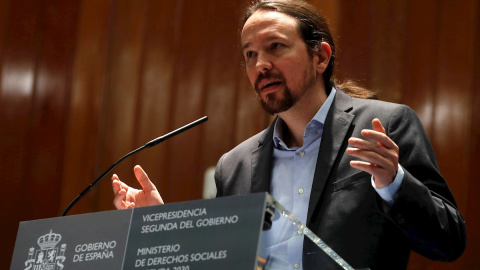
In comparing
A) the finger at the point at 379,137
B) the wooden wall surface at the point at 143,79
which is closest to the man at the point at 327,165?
the finger at the point at 379,137

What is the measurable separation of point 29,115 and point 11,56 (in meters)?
0.30

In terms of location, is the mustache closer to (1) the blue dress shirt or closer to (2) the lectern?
(1) the blue dress shirt

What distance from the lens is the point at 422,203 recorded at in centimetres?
157

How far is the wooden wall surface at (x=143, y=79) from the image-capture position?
121 inches

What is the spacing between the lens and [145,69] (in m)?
3.32

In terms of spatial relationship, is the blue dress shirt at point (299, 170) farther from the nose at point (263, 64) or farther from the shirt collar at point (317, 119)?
the nose at point (263, 64)

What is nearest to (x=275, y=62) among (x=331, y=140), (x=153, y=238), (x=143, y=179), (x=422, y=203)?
(x=331, y=140)

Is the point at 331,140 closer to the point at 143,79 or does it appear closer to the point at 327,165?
the point at 327,165

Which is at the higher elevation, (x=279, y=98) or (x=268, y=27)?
(x=268, y=27)

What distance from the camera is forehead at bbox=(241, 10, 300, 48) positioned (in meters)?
2.11

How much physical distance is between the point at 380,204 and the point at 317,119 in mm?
514

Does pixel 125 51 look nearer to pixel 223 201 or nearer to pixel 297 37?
pixel 297 37

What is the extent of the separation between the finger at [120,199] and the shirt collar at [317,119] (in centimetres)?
52

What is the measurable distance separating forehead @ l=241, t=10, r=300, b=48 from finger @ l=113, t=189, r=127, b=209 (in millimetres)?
614
